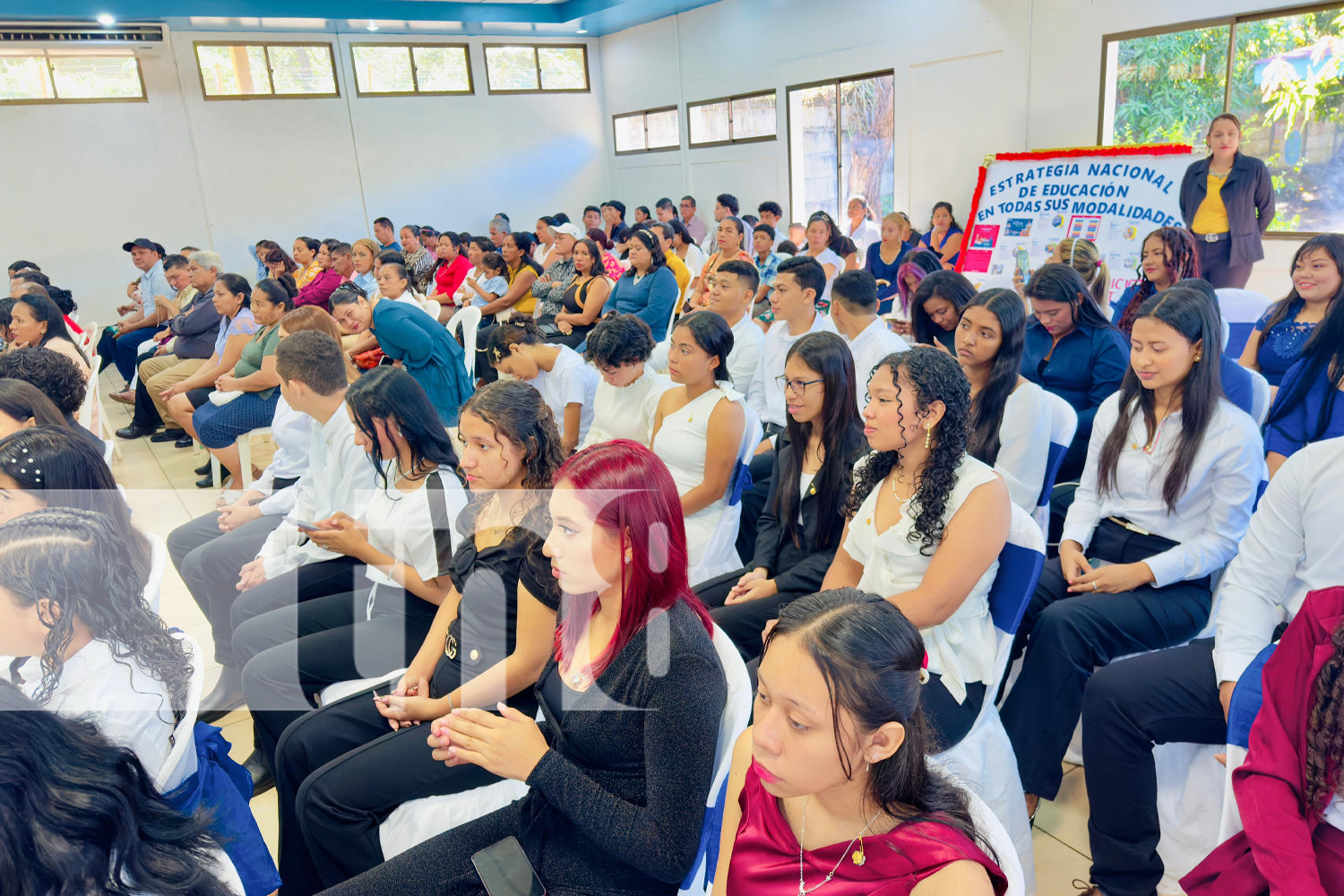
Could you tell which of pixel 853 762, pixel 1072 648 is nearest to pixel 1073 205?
pixel 1072 648

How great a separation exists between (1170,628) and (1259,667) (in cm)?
44

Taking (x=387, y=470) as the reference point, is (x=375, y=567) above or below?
below

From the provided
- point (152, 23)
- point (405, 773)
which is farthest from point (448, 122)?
point (405, 773)

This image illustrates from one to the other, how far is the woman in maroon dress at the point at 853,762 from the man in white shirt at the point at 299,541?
1821 millimetres

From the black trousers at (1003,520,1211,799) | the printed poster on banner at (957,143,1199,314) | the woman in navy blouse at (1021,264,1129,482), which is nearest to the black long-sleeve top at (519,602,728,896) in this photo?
the black trousers at (1003,520,1211,799)

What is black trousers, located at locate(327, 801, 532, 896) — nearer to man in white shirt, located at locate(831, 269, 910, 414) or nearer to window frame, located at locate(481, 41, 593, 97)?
man in white shirt, located at locate(831, 269, 910, 414)

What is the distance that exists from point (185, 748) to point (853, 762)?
1200 mm

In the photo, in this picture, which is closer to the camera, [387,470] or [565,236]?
[387,470]

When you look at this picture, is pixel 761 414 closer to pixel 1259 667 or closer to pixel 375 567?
pixel 375 567

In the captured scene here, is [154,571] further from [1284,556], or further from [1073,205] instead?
[1073,205]

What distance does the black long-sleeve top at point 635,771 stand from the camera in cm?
128

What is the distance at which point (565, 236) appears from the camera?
22.4 ft

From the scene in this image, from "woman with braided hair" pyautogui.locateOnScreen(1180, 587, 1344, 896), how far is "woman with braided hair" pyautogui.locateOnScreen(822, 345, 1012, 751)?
20.6 inches

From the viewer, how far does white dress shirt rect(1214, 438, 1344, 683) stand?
1632mm
